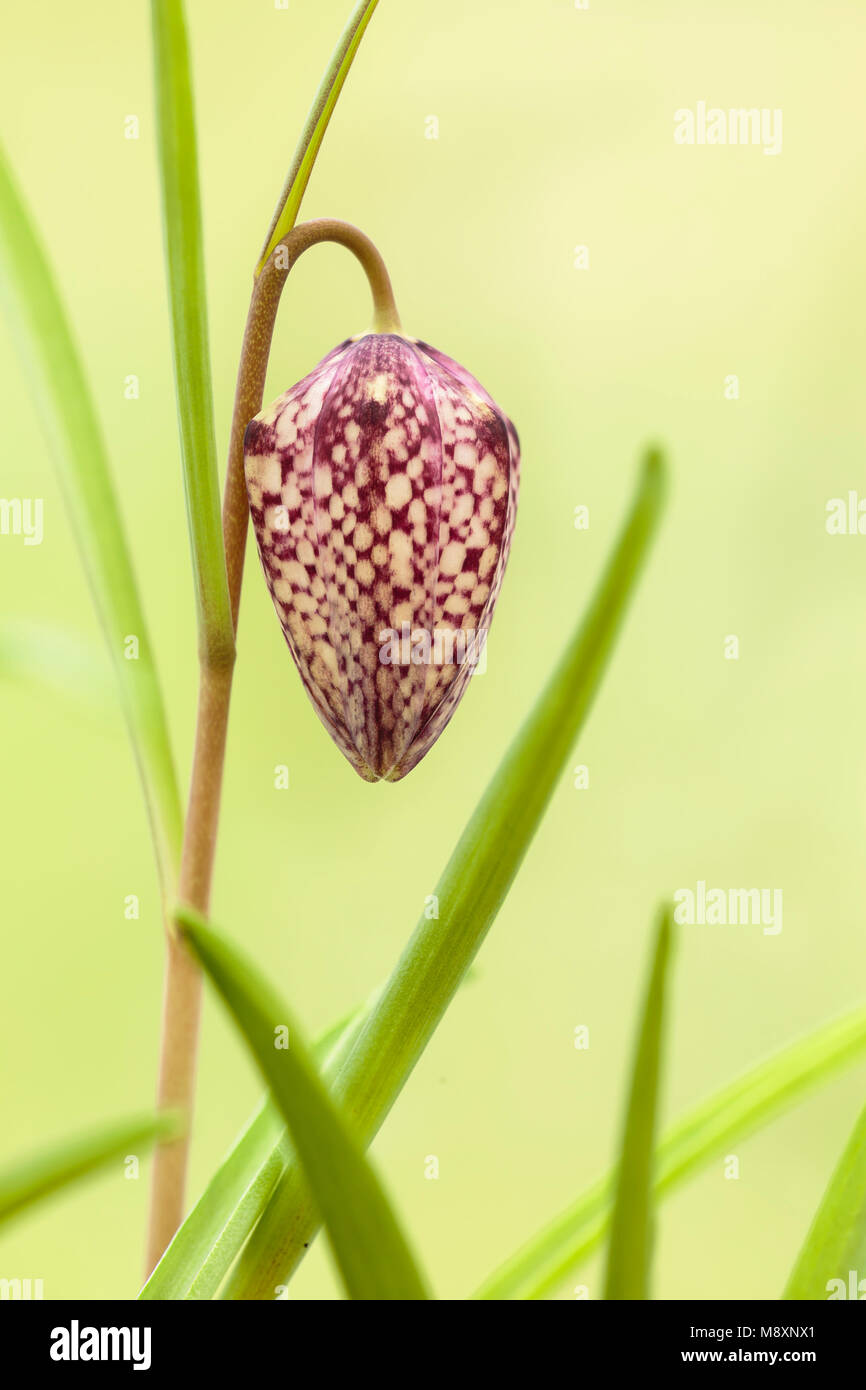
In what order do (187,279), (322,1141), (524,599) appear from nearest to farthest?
(322,1141), (187,279), (524,599)

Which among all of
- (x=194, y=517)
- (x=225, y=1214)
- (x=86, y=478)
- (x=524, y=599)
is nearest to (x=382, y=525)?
(x=194, y=517)

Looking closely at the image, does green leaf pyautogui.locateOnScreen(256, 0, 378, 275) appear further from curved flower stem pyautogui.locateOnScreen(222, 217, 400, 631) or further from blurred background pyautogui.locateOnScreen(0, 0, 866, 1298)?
blurred background pyautogui.locateOnScreen(0, 0, 866, 1298)

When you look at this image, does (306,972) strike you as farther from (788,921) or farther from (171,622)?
(788,921)

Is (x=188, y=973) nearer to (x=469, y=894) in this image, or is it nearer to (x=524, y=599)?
(x=469, y=894)

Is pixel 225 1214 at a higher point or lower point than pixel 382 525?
lower

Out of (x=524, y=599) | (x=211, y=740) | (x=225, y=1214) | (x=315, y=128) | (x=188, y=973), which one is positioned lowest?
(x=225, y=1214)
